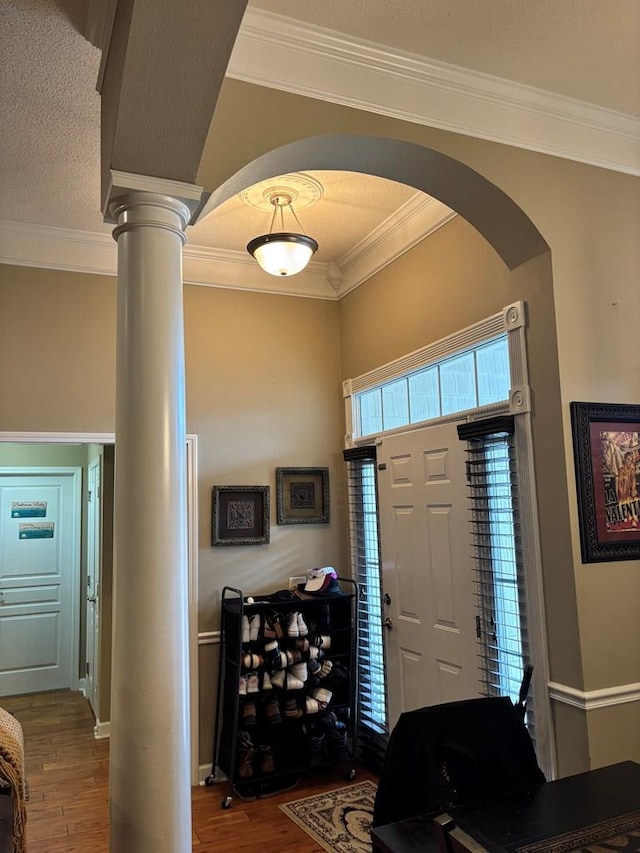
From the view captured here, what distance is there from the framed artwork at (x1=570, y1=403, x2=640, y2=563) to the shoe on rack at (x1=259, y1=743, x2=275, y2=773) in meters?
2.11

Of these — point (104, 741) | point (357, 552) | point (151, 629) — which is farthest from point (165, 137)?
point (104, 741)

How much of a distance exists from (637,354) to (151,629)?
2.09 metres

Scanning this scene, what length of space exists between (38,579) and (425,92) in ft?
17.0

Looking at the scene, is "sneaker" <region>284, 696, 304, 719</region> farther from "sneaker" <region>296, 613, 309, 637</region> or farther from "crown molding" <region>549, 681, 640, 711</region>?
"crown molding" <region>549, 681, 640, 711</region>

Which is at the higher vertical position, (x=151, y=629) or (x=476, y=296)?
(x=476, y=296)

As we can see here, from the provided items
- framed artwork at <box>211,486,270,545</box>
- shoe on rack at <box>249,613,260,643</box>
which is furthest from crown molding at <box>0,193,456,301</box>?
shoe on rack at <box>249,613,260,643</box>

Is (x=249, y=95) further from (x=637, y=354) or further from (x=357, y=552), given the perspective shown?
(x=357, y=552)

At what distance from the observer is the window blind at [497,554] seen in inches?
103

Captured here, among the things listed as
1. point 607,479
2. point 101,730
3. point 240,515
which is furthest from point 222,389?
point 101,730

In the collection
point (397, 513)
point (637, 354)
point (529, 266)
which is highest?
point (529, 266)

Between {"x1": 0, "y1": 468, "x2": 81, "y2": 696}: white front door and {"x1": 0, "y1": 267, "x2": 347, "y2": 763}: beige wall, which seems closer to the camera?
{"x1": 0, "y1": 267, "x2": 347, "y2": 763}: beige wall

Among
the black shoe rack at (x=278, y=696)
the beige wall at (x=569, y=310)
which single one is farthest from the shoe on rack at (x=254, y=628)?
the beige wall at (x=569, y=310)

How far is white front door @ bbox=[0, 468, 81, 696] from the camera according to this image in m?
5.52

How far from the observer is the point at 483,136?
2.40 m
